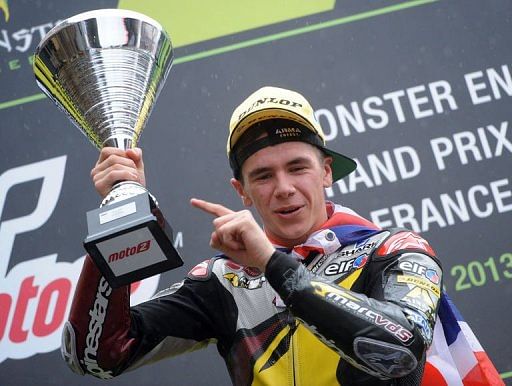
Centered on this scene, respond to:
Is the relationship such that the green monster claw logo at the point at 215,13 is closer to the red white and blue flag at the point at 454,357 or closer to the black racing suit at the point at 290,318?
the black racing suit at the point at 290,318

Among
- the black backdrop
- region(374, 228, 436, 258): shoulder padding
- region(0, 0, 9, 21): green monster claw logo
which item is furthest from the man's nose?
region(0, 0, 9, 21): green monster claw logo

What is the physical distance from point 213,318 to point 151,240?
0.50 m

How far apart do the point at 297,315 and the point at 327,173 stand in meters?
0.63

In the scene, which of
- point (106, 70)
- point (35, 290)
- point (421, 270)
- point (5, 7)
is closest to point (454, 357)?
point (421, 270)

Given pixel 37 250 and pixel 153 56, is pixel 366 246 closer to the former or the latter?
pixel 153 56

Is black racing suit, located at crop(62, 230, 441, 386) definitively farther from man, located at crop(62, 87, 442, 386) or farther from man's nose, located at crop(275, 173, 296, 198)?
man's nose, located at crop(275, 173, 296, 198)

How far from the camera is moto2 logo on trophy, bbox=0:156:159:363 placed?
3377 millimetres

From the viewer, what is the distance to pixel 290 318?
212cm

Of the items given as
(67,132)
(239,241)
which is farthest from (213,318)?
(67,132)

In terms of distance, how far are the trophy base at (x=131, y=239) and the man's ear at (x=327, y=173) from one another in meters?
0.58

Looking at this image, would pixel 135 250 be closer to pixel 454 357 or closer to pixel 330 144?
pixel 454 357

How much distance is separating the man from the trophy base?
0.31 ft

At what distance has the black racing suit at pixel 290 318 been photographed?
1.75 m

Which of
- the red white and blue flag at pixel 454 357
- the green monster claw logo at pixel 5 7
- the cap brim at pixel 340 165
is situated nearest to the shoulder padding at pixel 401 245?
the red white and blue flag at pixel 454 357
